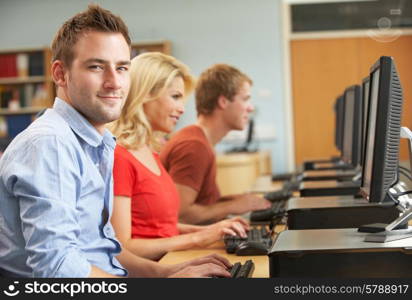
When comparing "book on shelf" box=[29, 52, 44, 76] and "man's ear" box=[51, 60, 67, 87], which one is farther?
"book on shelf" box=[29, 52, 44, 76]

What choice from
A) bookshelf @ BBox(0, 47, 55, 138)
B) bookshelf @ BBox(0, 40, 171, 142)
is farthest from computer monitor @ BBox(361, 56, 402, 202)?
bookshelf @ BBox(0, 47, 55, 138)

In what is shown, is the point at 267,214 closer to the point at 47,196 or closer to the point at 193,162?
the point at 193,162

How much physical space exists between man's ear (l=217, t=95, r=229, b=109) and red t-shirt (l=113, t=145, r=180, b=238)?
2.98 ft

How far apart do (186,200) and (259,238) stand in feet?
2.34

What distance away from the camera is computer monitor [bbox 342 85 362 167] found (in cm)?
232

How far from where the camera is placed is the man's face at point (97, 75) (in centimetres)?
135

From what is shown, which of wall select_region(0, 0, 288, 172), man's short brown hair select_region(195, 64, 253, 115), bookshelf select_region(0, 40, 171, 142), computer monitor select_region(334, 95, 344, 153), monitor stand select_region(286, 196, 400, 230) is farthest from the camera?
wall select_region(0, 0, 288, 172)

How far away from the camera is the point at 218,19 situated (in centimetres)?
738

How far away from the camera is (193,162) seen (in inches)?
104

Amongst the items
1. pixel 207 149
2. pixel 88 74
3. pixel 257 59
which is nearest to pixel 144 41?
pixel 257 59

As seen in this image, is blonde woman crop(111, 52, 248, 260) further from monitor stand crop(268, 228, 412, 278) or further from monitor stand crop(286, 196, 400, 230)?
monitor stand crop(268, 228, 412, 278)

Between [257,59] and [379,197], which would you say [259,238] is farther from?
Answer: [257,59]

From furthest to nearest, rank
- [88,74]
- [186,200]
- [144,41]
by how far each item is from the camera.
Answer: [144,41]
[186,200]
[88,74]

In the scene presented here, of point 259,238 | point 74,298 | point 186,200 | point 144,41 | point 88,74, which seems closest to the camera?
point 74,298
